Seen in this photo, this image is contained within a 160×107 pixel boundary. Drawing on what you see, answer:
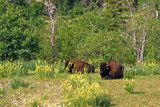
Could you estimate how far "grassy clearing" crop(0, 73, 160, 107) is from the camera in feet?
28.7

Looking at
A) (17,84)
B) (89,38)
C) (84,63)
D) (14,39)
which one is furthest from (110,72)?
(14,39)

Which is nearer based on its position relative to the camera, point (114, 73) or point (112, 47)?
point (114, 73)

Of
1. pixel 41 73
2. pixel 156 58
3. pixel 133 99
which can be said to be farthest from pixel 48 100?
pixel 156 58

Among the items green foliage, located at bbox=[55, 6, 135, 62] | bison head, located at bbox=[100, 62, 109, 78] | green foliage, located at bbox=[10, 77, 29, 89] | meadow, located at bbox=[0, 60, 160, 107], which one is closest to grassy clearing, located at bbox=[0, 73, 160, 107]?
meadow, located at bbox=[0, 60, 160, 107]

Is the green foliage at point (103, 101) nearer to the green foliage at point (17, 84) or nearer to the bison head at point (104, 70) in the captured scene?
the green foliage at point (17, 84)

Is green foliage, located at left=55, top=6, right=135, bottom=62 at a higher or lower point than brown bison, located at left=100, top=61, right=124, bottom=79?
higher

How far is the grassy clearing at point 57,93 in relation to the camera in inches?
344

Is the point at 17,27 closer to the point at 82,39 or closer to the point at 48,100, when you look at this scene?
the point at 82,39

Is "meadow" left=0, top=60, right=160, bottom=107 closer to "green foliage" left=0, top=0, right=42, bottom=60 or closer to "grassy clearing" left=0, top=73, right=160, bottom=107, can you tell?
"grassy clearing" left=0, top=73, right=160, bottom=107

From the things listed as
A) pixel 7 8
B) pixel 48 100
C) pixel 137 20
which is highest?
pixel 7 8

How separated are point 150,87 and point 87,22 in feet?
84.9

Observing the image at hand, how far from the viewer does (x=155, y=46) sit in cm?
2334

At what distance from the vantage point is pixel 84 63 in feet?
51.7

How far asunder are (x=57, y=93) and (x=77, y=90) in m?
2.04
